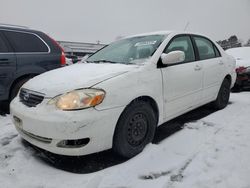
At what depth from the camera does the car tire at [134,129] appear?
115 inches

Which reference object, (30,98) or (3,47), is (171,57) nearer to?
(30,98)

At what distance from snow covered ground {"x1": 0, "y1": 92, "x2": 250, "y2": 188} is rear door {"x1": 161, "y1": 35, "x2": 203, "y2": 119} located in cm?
46

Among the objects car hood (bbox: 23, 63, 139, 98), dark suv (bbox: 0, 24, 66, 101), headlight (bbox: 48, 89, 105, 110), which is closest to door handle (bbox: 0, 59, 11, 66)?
dark suv (bbox: 0, 24, 66, 101)

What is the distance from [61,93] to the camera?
2.76m

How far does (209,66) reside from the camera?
4.57 meters

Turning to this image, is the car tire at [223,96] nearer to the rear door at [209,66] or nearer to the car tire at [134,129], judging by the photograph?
the rear door at [209,66]

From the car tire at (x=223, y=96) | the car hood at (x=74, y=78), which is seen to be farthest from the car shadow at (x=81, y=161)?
the car tire at (x=223, y=96)

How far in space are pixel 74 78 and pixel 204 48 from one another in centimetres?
270

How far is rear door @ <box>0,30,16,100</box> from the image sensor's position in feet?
15.5

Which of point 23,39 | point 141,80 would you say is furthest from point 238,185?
point 23,39

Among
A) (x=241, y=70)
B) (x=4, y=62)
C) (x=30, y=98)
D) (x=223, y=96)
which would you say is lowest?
(x=223, y=96)

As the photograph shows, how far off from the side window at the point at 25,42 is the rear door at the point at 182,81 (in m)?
2.77

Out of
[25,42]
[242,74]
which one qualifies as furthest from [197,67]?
[242,74]

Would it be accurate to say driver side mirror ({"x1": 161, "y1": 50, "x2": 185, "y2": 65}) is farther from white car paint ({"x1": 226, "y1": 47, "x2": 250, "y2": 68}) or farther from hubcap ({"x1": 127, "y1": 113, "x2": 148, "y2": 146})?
white car paint ({"x1": 226, "y1": 47, "x2": 250, "y2": 68})
